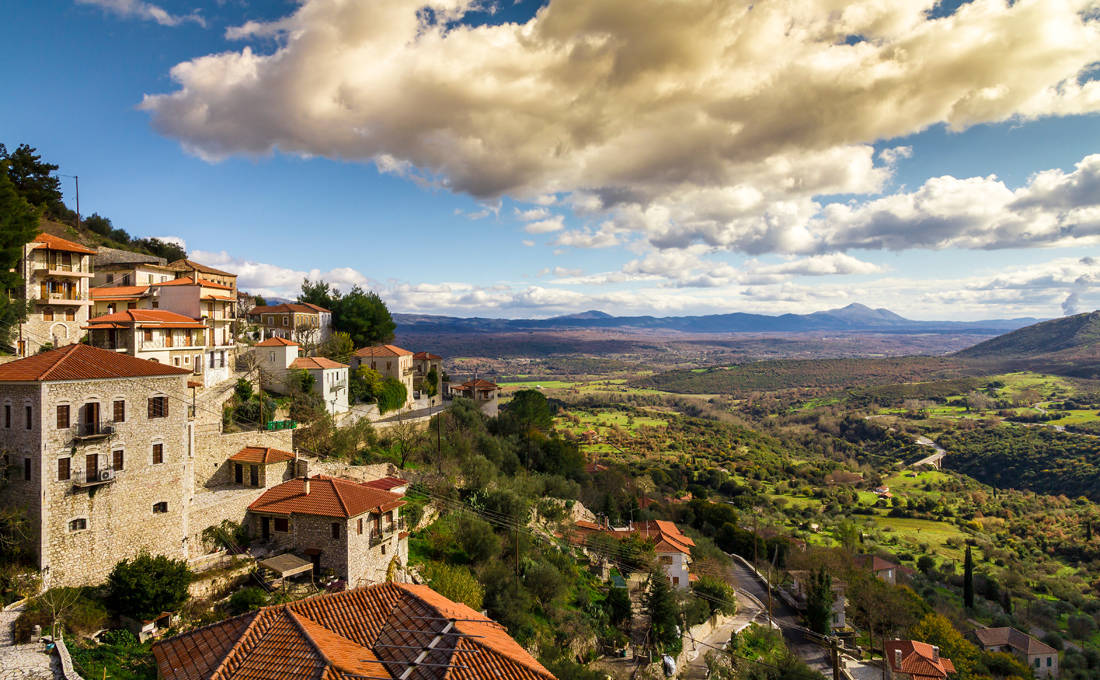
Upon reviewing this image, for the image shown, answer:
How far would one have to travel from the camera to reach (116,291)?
99.6 feet

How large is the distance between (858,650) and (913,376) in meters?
141

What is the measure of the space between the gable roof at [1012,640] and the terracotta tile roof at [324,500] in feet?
128

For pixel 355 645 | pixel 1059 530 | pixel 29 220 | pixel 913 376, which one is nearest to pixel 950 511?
pixel 1059 530

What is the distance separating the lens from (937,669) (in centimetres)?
2722

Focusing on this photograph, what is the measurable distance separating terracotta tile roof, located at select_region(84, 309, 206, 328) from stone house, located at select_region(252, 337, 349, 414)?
11.1ft

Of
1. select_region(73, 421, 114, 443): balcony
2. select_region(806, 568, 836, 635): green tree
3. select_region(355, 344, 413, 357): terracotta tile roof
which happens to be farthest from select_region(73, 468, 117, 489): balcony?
select_region(806, 568, 836, 635): green tree

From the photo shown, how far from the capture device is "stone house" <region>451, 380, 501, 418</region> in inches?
1928

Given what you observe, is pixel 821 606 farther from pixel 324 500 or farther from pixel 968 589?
pixel 324 500

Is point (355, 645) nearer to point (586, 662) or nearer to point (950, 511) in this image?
point (586, 662)

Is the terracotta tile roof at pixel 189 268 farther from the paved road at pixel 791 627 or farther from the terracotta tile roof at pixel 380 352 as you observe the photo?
the paved road at pixel 791 627

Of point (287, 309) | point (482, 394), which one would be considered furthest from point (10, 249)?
point (482, 394)

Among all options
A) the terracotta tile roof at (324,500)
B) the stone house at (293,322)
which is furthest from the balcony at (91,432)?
the stone house at (293,322)

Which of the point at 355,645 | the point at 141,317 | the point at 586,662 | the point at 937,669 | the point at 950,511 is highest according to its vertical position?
the point at 141,317

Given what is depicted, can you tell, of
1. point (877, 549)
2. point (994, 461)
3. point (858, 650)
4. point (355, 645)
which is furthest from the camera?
point (994, 461)
